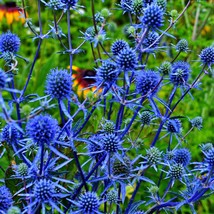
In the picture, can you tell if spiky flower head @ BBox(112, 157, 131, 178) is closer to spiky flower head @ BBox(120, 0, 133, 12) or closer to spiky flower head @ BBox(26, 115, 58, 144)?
spiky flower head @ BBox(26, 115, 58, 144)

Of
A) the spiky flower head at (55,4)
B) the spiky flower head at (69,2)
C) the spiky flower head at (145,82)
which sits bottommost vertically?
the spiky flower head at (145,82)

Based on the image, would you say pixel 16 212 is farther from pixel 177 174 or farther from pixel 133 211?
pixel 177 174

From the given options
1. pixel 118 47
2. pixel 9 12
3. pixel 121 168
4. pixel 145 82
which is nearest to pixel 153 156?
pixel 121 168

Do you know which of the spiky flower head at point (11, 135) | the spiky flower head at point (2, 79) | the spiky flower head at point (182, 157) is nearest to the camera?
the spiky flower head at point (2, 79)

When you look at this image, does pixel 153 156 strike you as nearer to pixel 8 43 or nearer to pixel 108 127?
pixel 108 127

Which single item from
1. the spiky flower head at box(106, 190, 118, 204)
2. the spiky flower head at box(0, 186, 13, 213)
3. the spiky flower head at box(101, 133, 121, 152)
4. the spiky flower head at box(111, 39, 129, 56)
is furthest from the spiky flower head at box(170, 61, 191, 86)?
the spiky flower head at box(0, 186, 13, 213)

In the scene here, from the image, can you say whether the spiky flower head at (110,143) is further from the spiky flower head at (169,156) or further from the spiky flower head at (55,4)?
the spiky flower head at (55,4)

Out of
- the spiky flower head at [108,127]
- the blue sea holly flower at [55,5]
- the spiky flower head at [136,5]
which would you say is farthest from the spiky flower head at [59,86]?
the spiky flower head at [136,5]

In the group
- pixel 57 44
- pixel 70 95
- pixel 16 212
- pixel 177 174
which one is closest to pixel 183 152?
pixel 177 174
